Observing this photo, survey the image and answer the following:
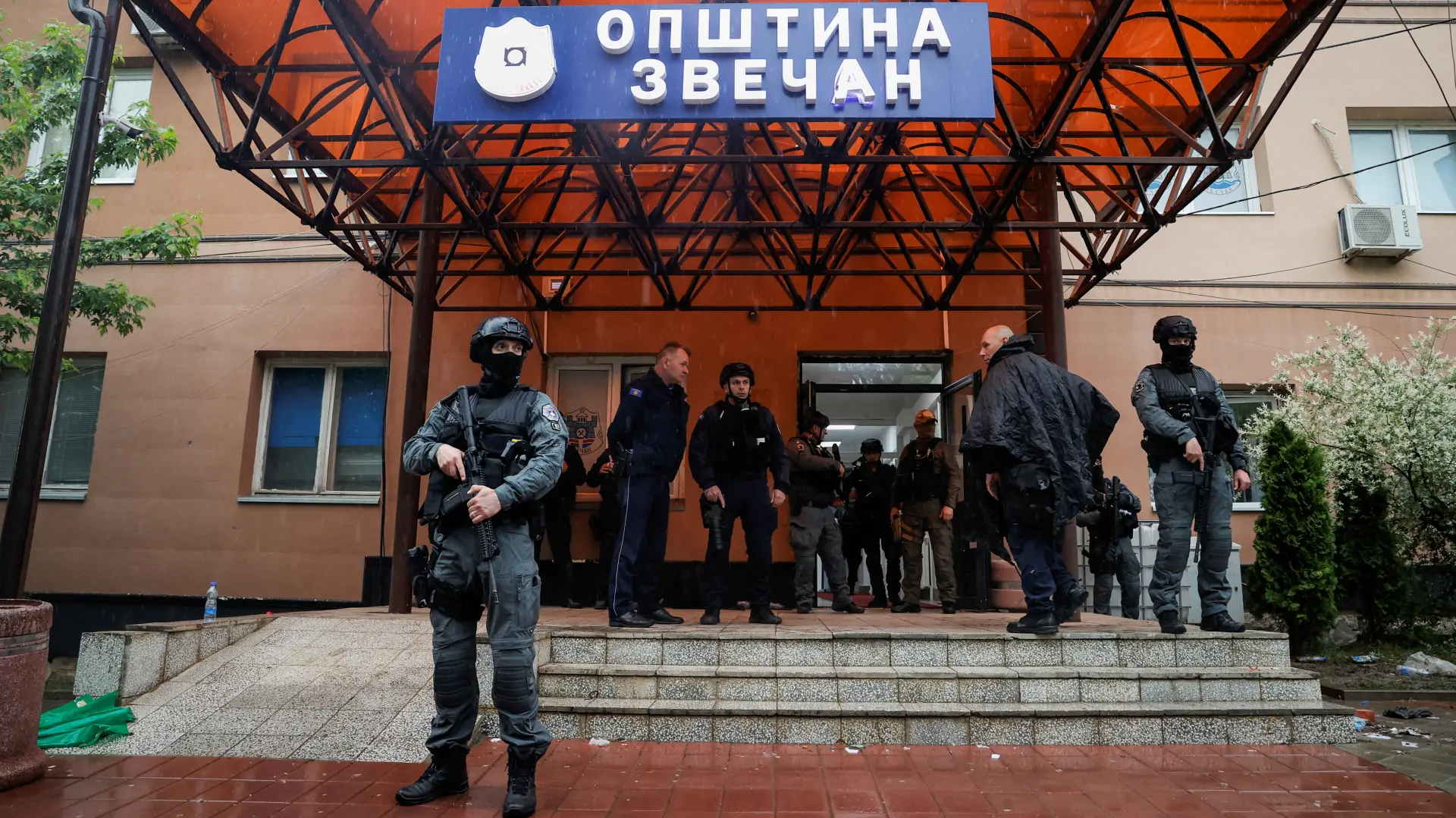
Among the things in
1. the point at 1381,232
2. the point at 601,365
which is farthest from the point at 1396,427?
the point at 601,365

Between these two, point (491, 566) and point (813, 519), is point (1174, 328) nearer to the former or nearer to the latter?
point (813, 519)

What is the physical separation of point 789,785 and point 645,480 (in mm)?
2309

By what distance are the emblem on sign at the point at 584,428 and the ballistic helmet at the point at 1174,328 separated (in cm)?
626

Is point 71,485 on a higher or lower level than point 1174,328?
lower

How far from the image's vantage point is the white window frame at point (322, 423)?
9766 millimetres

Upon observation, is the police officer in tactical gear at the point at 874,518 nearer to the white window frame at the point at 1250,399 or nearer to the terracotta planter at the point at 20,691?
the white window frame at the point at 1250,399

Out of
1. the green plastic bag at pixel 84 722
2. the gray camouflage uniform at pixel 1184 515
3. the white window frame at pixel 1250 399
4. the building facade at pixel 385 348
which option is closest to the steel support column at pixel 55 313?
the green plastic bag at pixel 84 722

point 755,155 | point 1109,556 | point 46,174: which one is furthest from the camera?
point 46,174

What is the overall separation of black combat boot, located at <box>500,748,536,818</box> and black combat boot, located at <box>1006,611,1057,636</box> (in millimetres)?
2966

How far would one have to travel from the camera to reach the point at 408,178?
866 centimetres

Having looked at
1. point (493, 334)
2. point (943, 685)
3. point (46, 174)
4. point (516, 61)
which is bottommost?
point (943, 685)

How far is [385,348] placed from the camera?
9.76 meters

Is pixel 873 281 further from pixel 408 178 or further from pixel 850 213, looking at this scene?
pixel 408 178

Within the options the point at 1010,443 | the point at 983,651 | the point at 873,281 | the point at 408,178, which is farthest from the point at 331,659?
the point at 873,281
